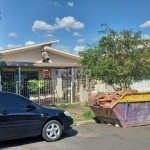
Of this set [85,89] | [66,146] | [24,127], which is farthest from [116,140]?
[85,89]

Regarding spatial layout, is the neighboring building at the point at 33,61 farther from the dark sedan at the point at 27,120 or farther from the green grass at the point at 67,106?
the dark sedan at the point at 27,120

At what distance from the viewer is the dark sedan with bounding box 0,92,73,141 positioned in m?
6.19

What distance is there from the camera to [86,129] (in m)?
8.40

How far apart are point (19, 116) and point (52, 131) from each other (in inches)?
43.5

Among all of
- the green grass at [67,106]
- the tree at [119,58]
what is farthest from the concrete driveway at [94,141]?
the green grass at [67,106]

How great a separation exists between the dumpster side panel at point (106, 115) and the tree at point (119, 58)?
1798mm

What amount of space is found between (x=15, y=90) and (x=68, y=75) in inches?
322

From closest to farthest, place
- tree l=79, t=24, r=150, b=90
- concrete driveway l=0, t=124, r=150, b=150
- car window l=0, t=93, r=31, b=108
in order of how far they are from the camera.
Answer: concrete driveway l=0, t=124, r=150, b=150 → car window l=0, t=93, r=31, b=108 → tree l=79, t=24, r=150, b=90

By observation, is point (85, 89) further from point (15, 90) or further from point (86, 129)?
point (86, 129)

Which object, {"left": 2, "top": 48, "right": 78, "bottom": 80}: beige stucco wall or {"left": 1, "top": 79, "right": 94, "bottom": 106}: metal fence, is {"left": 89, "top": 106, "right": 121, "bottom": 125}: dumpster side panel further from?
{"left": 2, "top": 48, "right": 78, "bottom": 80}: beige stucco wall

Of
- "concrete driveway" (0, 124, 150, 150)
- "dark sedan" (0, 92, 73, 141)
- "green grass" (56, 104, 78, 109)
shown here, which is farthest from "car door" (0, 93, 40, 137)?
"green grass" (56, 104, 78, 109)

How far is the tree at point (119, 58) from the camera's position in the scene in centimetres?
1015

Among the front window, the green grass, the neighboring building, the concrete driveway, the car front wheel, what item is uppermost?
the neighboring building

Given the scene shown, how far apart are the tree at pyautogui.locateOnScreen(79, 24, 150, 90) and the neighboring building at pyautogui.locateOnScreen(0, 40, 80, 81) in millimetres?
6242
